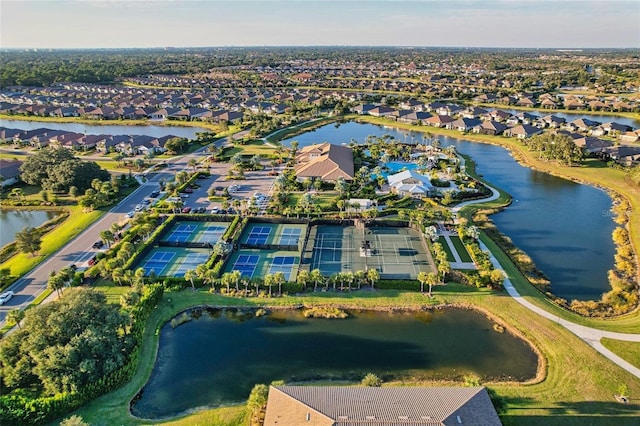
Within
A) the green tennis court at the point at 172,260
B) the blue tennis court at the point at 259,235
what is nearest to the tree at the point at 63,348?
the green tennis court at the point at 172,260

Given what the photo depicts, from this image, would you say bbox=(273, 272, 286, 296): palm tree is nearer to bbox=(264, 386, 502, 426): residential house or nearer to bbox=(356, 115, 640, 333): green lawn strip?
bbox=(264, 386, 502, 426): residential house

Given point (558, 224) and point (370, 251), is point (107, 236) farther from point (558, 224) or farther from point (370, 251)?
point (558, 224)

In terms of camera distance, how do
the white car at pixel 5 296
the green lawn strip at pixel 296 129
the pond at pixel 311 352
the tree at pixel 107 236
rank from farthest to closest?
the green lawn strip at pixel 296 129, the tree at pixel 107 236, the white car at pixel 5 296, the pond at pixel 311 352

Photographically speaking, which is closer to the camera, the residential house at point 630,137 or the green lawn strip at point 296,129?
the residential house at point 630,137

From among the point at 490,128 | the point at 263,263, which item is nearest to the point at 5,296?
the point at 263,263

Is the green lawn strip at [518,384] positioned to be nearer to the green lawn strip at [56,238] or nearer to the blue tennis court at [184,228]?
the blue tennis court at [184,228]

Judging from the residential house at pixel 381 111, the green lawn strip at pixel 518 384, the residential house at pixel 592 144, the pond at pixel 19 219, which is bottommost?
the green lawn strip at pixel 518 384

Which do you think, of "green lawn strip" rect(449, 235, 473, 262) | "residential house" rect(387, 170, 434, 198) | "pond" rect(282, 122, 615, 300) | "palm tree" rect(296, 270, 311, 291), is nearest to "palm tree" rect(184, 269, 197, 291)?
"palm tree" rect(296, 270, 311, 291)
